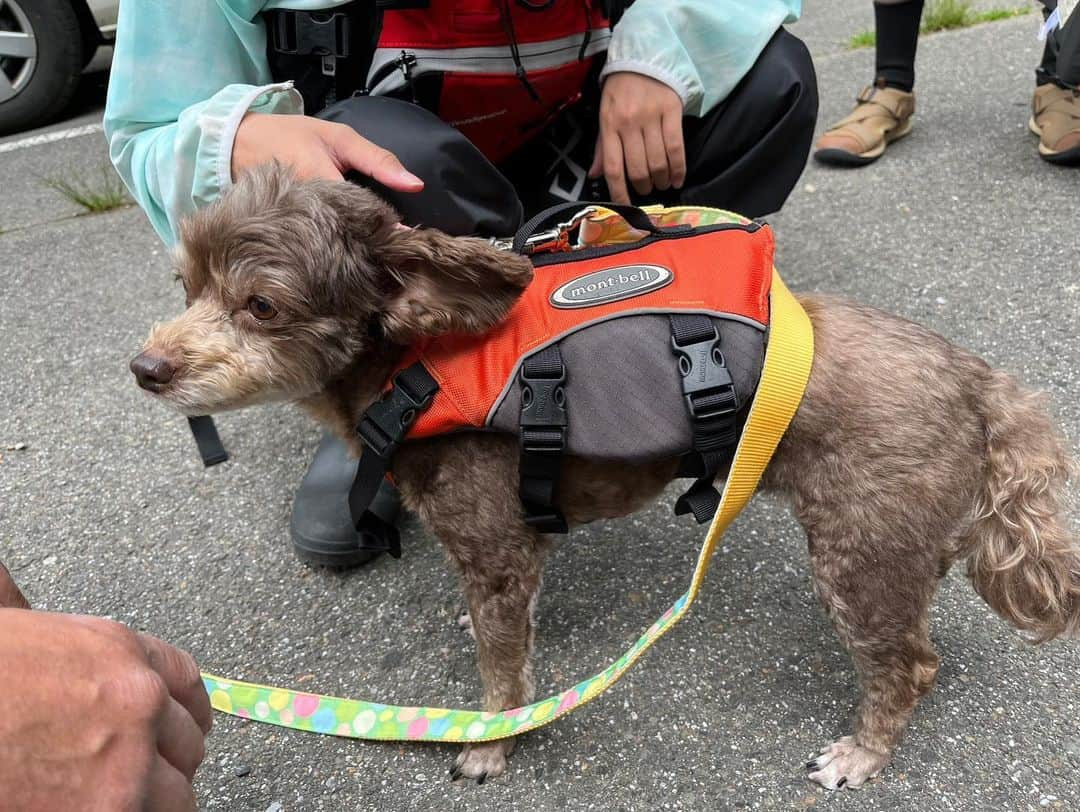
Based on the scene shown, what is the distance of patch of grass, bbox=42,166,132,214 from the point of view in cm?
473

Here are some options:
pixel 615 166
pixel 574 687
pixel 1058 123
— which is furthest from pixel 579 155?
pixel 1058 123

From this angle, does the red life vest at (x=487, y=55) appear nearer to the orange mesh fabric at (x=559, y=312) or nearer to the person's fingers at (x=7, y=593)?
the orange mesh fabric at (x=559, y=312)

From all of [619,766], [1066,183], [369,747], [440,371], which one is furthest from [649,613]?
[1066,183]

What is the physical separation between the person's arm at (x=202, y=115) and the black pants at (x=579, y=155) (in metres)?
0.16

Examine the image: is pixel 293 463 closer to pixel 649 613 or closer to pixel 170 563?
pixel 170 563

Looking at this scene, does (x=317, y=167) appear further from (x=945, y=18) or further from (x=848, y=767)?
(x=945, y=18)

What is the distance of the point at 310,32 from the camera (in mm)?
2188

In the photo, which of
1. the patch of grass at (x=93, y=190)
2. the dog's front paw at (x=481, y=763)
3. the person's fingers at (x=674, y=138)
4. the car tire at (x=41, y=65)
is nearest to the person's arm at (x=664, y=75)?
the person's fingers at (x=674, y=138)

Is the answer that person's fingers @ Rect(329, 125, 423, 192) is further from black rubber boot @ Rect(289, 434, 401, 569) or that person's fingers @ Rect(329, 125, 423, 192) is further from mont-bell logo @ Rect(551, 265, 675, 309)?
black rubber boot @ Rect(289, 434, 401, 569)

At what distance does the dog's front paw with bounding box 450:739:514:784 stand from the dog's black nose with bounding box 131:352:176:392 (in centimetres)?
111

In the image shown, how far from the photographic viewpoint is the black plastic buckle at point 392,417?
1729 mm

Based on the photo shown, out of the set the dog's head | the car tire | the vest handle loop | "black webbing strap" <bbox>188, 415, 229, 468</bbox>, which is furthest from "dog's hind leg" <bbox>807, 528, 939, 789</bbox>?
the car tire

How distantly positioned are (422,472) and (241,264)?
59cm

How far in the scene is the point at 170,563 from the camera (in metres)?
2.58
